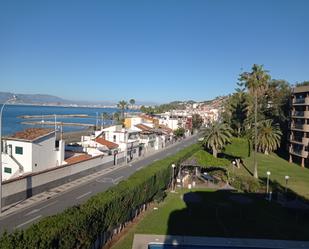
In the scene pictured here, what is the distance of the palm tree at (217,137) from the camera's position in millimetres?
54594

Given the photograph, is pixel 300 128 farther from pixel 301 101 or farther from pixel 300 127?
pixel 301 101

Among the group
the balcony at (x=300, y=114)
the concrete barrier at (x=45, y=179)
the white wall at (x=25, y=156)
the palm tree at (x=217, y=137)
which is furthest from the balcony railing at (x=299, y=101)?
the white wall at (x=25, y=156)

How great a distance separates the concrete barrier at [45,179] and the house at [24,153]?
224 centimetres

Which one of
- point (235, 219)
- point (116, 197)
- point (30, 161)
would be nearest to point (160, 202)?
point (235, 219)

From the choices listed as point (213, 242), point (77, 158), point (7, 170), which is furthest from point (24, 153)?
point (213, 242)

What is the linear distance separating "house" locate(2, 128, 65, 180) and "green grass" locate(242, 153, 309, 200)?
2835 centimetres

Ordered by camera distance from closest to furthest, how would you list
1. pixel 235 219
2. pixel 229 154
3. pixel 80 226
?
pixel 80 226 → pixel 235 219 → pixel 229 154

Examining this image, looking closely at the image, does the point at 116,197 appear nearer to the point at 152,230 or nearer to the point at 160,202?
the point at 152,230

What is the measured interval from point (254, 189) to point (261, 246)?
1578cm

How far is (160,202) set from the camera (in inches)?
1209

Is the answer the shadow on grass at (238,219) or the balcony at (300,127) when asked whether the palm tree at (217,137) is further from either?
the shadow on grass at (238,219)

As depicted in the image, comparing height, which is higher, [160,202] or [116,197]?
[116,197]

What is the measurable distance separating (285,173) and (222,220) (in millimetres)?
25693

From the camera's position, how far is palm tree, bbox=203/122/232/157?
5459cm
